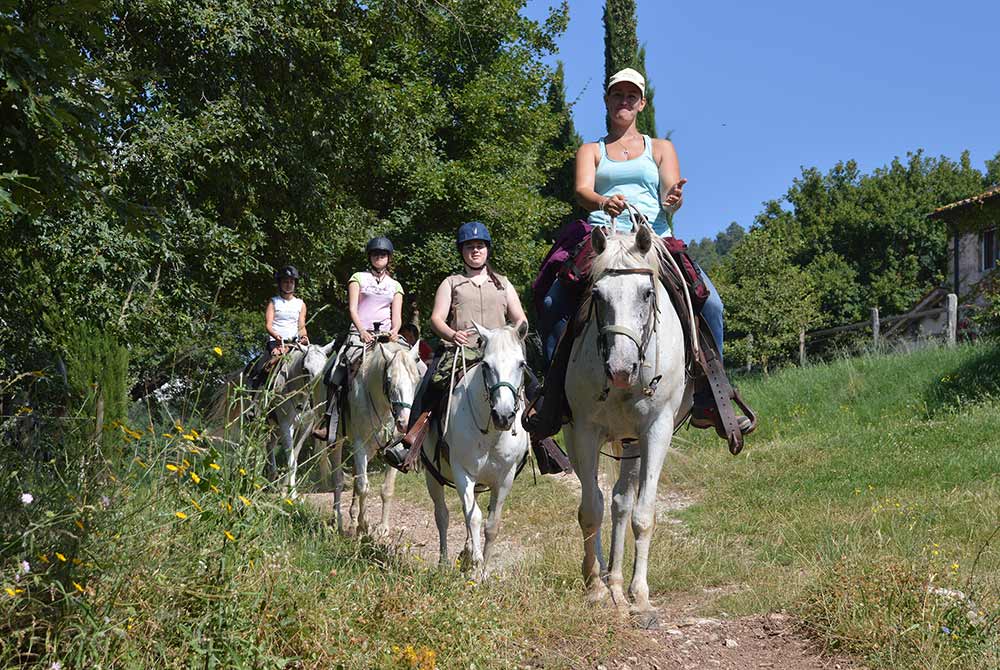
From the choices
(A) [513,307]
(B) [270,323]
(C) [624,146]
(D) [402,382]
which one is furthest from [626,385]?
(B) [270,323]

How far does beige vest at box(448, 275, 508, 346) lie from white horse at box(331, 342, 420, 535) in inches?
Answer: 58.6

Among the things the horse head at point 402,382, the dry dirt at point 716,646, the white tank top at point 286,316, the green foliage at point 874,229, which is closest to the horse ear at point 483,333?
the dry dirt at point 716,646

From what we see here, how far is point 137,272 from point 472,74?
13.7 m

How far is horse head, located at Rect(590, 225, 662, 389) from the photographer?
→ 538cm

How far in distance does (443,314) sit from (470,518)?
1.77 m

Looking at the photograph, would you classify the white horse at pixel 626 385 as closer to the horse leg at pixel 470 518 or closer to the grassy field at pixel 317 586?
the grassy field at pixel 317 586

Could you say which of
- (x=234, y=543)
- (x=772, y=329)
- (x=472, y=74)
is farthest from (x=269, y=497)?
(x=772, y=329)

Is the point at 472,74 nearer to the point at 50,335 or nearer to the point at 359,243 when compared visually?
the point at 359,243

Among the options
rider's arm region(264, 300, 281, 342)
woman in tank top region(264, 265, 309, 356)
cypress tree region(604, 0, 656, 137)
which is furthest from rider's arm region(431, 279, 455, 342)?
cypress tree region(604, 0, 656, 137)

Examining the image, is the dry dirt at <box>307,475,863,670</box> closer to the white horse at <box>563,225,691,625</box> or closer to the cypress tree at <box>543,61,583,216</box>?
the white horse at <box>563,225,691,625</box>

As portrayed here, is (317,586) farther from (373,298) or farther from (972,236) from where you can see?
(972,236)

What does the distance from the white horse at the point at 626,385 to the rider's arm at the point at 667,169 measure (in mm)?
419

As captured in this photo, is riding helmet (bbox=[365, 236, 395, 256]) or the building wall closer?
riding helmet (bbox=[365, 236, 395, 256])

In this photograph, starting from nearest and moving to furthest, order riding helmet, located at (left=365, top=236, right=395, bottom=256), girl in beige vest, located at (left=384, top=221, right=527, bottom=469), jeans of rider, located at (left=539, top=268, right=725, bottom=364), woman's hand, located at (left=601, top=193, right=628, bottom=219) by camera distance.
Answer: woman's hand, located at (left=601, top=193, right=628, bottom=219) < jeans of rider, located at (left=539, top=268, right=725, bottom=364) < girl in beige vest, located at (left=384, top=221, right=527, bottom=469) < riding helmet, located at (left=365, top=236, right=395, bottom=256)
